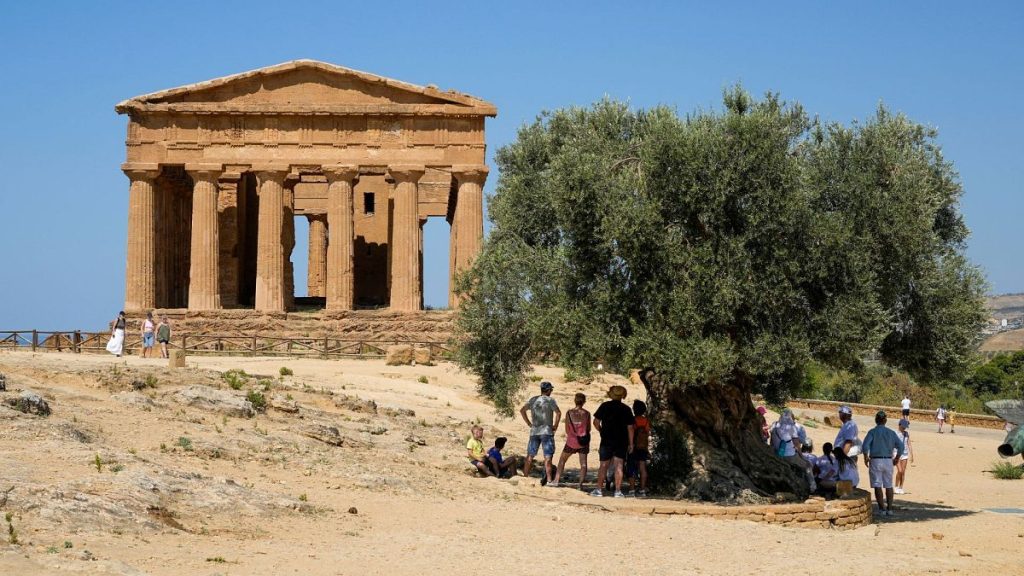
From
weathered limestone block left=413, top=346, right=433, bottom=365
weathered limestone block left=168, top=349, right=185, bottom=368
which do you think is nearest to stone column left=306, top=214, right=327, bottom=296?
weathered limestone block left=413, top=346, right=433, bottom=365

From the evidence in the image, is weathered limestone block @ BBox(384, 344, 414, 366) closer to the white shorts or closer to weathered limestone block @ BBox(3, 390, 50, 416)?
the white shorts

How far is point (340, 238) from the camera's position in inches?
1725

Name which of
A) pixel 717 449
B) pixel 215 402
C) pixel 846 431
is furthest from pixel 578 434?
pixel 215 402

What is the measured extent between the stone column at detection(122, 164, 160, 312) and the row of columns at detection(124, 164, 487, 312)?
0.11 ft

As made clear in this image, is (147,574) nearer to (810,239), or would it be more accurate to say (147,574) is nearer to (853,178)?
(810,239)

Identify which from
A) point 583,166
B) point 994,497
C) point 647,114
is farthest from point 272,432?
point 994,497

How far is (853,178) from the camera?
18859mm

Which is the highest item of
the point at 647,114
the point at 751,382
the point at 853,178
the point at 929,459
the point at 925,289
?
the point at 647,114

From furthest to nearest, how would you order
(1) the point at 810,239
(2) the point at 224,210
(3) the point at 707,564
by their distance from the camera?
(2) the point at 224,210 < (1) the point at 810,239 < (3) the point at 707,564

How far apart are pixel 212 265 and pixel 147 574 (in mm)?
33436

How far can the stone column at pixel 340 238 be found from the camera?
43281 millimetres

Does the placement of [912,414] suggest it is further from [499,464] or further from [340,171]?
[499,464]

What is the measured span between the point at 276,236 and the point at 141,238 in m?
4.53

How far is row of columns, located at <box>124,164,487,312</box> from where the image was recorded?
4303 centimetres
